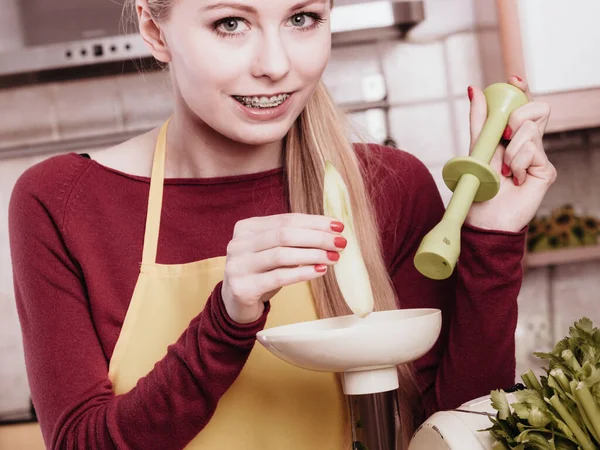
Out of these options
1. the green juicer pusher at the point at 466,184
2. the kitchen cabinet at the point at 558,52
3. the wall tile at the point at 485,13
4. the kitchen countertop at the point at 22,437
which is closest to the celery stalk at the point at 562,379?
the green juicer pusher at the point at 466,184

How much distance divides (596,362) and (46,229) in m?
0.81

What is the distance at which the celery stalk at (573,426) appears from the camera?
732 mm

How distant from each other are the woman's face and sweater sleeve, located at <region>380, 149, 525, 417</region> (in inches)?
11.7

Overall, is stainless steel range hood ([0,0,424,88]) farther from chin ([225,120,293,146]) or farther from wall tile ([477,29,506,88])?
chin ([225,120,293,146])

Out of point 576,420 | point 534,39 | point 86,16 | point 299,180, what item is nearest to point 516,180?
point 299,180

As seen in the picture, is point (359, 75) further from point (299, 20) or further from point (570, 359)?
point (570, 359)

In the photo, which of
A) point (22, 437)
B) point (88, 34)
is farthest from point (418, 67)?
point (22, 437)

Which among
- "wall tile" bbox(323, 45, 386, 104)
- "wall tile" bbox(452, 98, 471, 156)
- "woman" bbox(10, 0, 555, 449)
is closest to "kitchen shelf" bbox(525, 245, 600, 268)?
"wall tile" bbox(452, 98, 471, 156)

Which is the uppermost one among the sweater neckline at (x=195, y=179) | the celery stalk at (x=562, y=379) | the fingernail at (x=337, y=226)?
the sweater neckline at (x=195, y=179)

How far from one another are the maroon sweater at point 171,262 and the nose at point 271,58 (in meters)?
0.28

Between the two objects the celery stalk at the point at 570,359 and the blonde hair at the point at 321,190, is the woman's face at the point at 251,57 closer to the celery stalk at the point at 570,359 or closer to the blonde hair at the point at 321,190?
the blonde hair at the point at 321,190

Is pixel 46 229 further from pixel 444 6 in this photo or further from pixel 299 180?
pixel 444 6

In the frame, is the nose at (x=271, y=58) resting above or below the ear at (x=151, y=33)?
below

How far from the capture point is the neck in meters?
1.29
